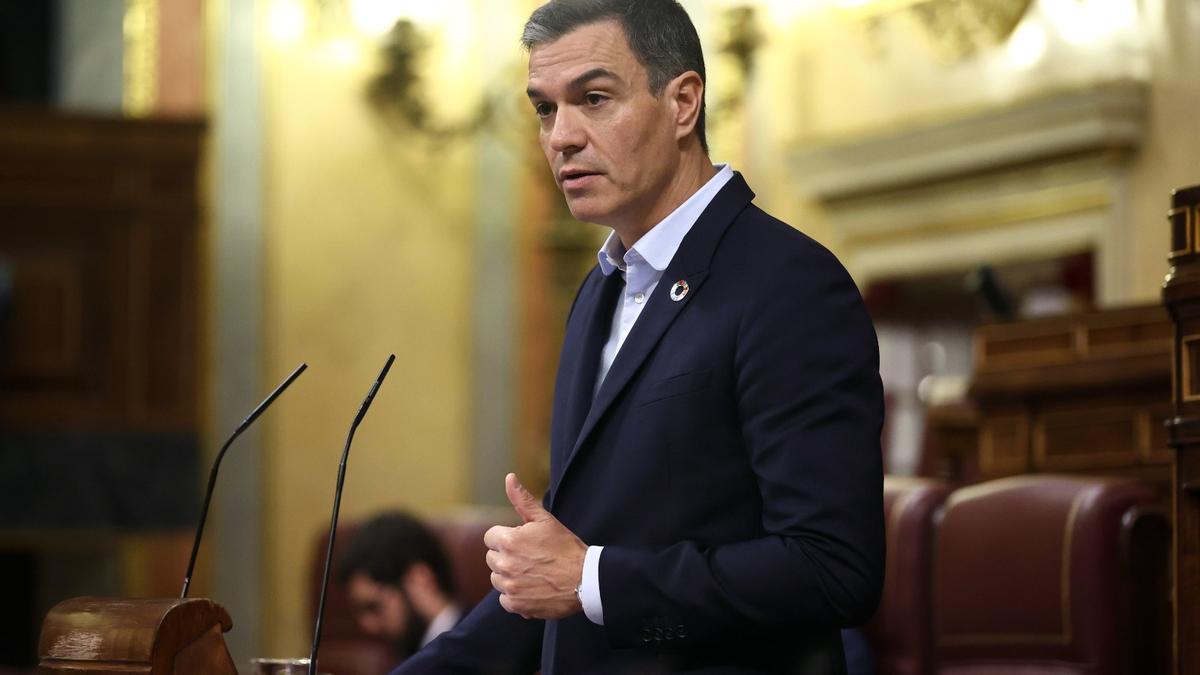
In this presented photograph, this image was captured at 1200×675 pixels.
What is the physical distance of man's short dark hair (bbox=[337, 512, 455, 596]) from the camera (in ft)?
14.9

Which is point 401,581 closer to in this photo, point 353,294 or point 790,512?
point 790,512

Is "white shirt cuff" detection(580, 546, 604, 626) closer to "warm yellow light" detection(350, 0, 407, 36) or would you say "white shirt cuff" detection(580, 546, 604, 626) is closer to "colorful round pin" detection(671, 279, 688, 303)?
"colorful round pin" detection(671, 279, 688, 303)

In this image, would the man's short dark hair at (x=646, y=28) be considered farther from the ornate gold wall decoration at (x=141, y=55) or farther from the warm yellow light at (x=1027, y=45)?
the ornate gold wall decoration at (x=141, y=55)

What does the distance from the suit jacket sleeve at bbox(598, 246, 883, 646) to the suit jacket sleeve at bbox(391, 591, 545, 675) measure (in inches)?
11.2

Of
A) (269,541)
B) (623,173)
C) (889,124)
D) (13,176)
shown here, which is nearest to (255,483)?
(269,541)

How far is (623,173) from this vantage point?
1798mm

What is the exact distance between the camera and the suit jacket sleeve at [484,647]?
1.90 metres

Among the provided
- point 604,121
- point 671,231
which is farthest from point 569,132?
point 671,231

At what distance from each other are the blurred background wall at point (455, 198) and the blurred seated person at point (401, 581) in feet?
8.70

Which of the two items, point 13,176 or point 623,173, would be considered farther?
point 13,176

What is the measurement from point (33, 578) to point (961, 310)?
4440mm

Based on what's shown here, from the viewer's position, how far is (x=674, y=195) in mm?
1846

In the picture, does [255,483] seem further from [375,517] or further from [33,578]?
[375,517]

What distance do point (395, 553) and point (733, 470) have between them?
117 inches
